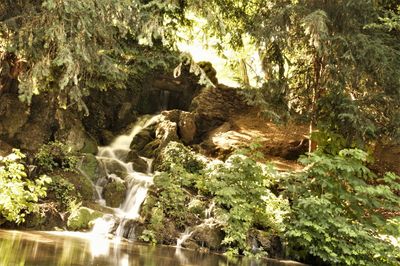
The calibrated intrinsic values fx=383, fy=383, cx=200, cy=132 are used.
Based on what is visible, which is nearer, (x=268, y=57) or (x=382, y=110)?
(x=382, y=110)

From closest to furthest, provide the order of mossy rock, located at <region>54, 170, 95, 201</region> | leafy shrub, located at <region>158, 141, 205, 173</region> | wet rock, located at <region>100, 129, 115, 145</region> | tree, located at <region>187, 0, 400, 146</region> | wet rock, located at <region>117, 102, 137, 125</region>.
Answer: tree, located at <region>187, 0, 400, 146</region> < mossy rock, located at <region>54, 170, 95, 201</region> < leafy shrub, located at <region>158, 141, 205, 173</region> < wet rock, located at <region>100, 129, 115, 145</region> < wet rock, located at <region>117, 102, 137, 125</region>

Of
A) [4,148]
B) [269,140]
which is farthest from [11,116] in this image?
[269,140]

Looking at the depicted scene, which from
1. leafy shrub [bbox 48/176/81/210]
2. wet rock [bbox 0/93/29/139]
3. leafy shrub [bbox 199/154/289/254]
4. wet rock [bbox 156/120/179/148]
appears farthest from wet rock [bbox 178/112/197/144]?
wet rock [bbox 0/93/29/139]

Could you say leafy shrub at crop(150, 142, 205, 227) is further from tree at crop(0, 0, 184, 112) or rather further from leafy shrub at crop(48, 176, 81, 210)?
tree at crop(0, 0, 184, 112)

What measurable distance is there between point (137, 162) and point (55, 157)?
148 inches

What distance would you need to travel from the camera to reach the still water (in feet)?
20.1

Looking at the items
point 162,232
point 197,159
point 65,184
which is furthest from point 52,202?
point 197,159

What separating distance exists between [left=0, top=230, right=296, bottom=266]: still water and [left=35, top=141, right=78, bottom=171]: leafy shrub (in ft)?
11.5

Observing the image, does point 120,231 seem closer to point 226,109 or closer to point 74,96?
point 74,96

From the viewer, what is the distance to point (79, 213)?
35.3 feet

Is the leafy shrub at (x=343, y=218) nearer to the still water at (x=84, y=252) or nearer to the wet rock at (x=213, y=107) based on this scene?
the still water at (x=84, y=252)

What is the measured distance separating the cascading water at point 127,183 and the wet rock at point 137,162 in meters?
0.15

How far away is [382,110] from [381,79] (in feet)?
3.19

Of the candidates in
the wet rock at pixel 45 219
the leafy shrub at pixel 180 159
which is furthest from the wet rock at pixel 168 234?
the leafy shrub at pixel 180 159
